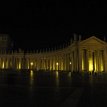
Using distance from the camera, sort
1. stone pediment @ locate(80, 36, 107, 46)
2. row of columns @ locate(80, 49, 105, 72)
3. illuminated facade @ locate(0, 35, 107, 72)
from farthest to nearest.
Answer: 1. row of columns @ locate(80, 49, 105, 72)
2. illuminated facade @ locate(0, 35, 107, 72)
3. stone pediment @ locate(80, 36, 107, 46)

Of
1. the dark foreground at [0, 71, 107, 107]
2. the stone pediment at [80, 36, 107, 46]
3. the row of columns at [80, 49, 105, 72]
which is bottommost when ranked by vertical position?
the dark foreground at [0, 71, 107, 107]

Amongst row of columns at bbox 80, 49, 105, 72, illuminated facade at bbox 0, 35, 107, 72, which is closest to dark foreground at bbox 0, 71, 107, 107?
illuminated facade at bbox 0, 35, 107, 72

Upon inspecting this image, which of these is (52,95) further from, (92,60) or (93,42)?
(92,60)

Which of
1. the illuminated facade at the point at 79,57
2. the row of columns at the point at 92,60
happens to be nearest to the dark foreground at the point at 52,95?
the illuminated facade at the point at 79,57

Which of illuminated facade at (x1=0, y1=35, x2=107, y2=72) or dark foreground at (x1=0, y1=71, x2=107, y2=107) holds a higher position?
illuminated facade at (x1=0, y1=35, x2=107, y2=72)

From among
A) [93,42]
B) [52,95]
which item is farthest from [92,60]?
[52,95]

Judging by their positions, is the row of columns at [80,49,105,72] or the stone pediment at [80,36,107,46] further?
the row of columns at [80,49,105,72]

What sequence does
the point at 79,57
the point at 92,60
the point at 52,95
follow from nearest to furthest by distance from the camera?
1. the point at 52,95
2. the point at 79,57
3. the point at 92,60

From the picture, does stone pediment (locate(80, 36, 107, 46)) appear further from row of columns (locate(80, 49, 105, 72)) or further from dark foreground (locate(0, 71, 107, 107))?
dark foreground (locate(0, 71, 107, 107))

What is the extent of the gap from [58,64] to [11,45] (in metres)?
61.3

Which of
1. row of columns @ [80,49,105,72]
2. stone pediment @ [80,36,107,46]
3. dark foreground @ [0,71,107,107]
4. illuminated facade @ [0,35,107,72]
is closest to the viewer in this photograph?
dark foreground @ [0,71,107,107]

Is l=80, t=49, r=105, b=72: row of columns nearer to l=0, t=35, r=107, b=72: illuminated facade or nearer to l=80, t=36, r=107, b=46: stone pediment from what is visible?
l=0, t=35, r=107, b=72: illuminated facade

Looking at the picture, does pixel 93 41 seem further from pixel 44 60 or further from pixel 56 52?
pixel 44 60

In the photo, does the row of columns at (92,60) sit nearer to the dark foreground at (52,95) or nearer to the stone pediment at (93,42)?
the stone pediment at (93,42)
